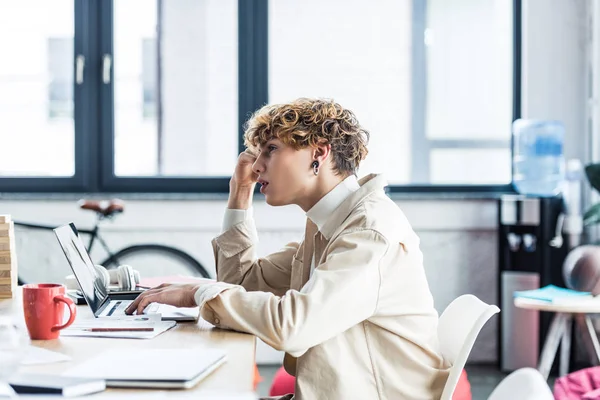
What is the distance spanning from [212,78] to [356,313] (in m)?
2.82

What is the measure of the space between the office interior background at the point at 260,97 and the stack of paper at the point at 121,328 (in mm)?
2364

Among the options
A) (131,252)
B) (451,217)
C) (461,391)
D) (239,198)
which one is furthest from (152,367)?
(451,217)

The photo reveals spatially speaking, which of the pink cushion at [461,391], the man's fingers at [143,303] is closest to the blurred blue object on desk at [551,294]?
the pink cushion at [461,391]

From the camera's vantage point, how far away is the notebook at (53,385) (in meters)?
1.01

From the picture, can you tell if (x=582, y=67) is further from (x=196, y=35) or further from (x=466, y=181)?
(x=196, y=35)

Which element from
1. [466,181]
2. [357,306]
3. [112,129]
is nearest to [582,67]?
[466,181]

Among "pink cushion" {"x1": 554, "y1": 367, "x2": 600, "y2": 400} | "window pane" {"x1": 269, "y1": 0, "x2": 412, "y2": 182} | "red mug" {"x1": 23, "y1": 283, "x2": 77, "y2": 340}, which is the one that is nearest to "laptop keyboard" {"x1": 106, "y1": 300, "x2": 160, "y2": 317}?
"red mug" {"x1": 23, "y1": 283, "x2": 77, "y2": 340}

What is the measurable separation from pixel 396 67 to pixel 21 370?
3171 millimetres

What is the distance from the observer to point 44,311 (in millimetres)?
1417

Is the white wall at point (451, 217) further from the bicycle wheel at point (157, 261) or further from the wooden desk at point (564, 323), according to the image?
the wooden desk at point (564, 323)

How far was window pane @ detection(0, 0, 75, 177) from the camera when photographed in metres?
4.06

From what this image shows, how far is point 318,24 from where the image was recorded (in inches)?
160

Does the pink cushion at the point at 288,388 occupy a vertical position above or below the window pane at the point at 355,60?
below

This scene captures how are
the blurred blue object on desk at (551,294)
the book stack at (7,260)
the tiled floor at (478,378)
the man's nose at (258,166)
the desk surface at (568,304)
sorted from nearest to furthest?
1. the man's nose at (258,166)
2. the book stack at (7,260)
3. the desk surface at (568,304)
4. the blurred blue object on desk at (551,294)
5. the tiled floor at (478,378)
